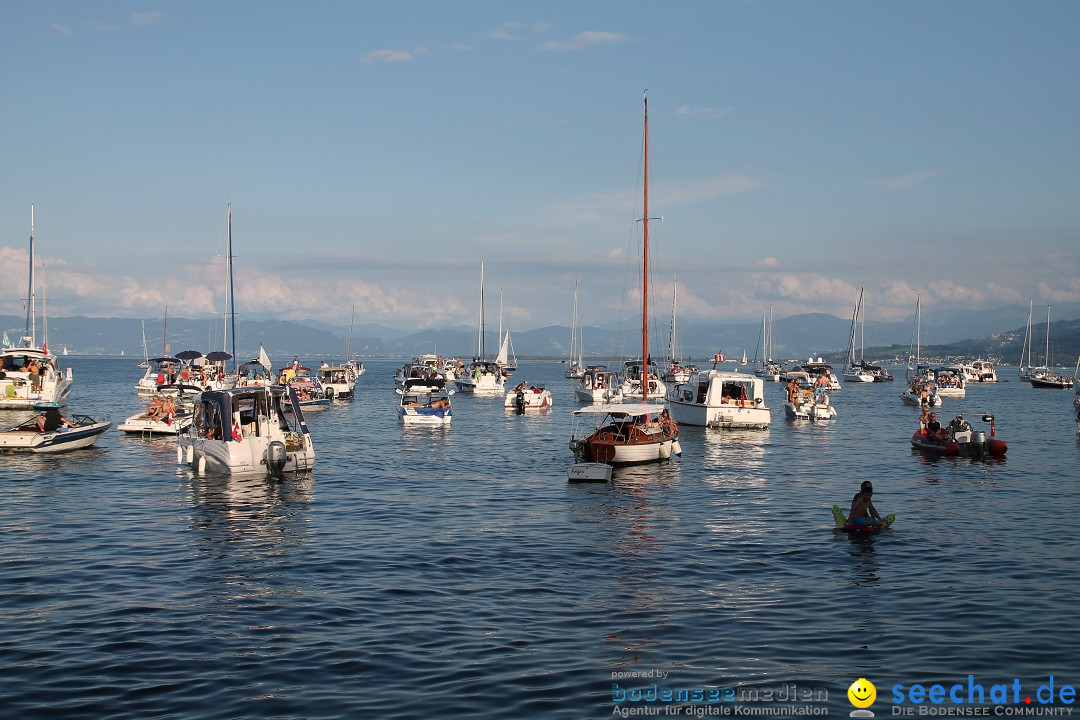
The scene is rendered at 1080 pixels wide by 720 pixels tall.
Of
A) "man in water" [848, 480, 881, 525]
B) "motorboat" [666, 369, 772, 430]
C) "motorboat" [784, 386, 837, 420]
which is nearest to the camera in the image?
"man in water" [848, 480, 881, 525]

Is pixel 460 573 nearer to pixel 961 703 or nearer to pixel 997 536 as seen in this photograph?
pixel 961 703

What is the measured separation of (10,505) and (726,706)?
26.1m

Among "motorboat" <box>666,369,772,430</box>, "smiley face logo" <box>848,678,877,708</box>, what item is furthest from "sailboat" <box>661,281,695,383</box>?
"smiley face logo" <box>848,678,877,708</box>

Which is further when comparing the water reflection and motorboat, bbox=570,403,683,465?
motorboat, bbox=570,403,683,465

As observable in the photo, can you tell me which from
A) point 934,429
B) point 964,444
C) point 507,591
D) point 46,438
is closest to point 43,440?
point 46,438

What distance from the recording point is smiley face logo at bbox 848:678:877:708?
534 inches

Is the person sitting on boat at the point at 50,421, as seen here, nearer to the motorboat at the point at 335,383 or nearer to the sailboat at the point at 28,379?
the sailboat at the point at 28,379

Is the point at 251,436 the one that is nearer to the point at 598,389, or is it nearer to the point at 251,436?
the point at 251,436

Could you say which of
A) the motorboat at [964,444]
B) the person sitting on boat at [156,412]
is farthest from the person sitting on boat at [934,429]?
the person sitting on boat at [156,412]

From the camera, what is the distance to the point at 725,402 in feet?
193

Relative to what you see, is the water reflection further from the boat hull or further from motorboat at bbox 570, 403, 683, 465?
the boat hull

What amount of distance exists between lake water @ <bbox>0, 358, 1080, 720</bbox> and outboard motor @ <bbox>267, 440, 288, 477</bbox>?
3.14 ft

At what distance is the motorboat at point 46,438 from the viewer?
4359 cm

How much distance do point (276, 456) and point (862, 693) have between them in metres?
25.5
